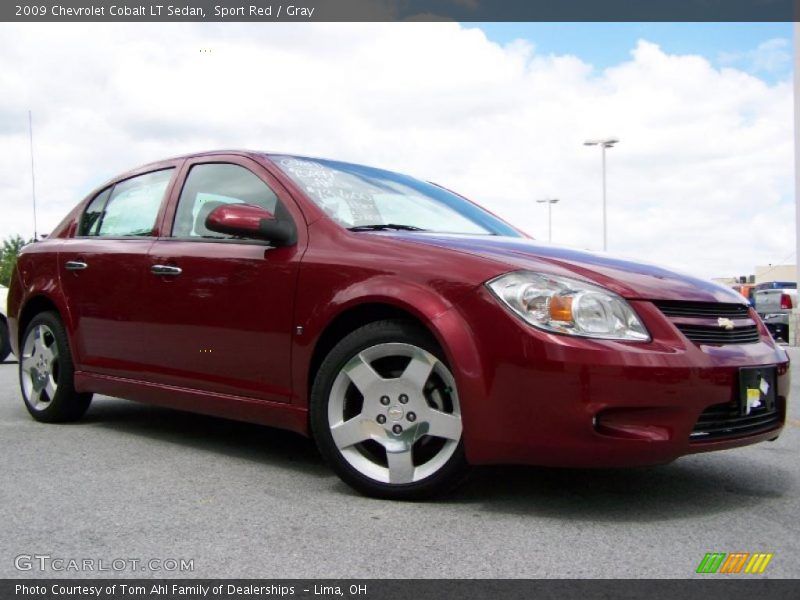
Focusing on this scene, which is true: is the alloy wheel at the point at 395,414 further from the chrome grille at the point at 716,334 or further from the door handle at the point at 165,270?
the door handle at the point at 165,270

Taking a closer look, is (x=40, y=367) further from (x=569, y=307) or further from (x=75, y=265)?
(x=569, y=307)

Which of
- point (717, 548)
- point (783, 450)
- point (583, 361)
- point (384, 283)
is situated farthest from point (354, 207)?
point (783, 450)

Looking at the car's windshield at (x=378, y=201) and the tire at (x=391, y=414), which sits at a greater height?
the car's windshield at (x=378, y=201)

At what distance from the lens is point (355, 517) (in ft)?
10.9

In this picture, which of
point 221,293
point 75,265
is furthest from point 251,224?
point 75,265

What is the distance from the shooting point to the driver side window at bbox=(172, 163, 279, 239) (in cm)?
436

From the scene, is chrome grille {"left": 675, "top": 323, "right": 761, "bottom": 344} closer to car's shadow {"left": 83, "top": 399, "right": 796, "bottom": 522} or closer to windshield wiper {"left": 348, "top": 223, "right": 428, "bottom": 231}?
car's shadow {"left": 83, "top": 399, "right": 796, "bottom": 522}

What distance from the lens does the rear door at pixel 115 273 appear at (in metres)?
4.77

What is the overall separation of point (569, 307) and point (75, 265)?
3216 millimetres

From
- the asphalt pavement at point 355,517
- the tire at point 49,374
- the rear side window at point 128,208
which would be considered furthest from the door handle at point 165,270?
the tire at point 49,374

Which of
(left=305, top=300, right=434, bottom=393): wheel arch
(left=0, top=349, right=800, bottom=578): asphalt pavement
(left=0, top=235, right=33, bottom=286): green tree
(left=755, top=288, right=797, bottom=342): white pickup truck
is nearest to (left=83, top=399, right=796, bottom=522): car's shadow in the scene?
(left=0, top=349, right=800, bottom=578): asphalt pavement

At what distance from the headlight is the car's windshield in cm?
98
